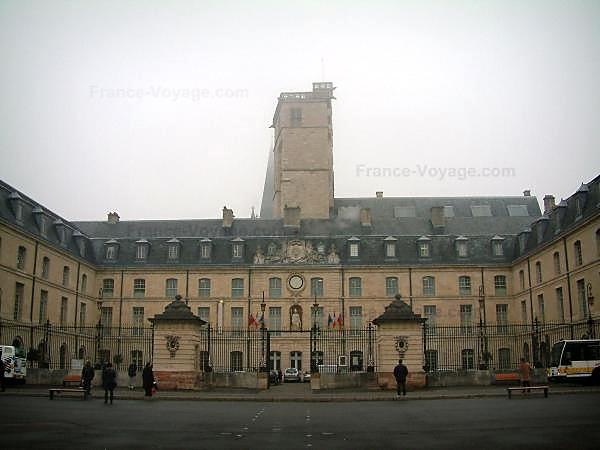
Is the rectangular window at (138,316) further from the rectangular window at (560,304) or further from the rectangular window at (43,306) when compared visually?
the rectangular window at (560,304)

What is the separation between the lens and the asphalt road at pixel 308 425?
38.2ft

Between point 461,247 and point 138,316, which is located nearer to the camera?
point 138,316

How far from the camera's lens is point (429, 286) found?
5184 cm

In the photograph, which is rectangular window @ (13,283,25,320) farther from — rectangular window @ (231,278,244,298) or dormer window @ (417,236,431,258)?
dormer window @ (417,236,431,258)

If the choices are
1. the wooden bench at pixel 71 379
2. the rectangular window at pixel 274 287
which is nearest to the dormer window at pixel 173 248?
the rectangular window at pixel 274 287

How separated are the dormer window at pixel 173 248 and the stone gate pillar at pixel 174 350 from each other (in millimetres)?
26657

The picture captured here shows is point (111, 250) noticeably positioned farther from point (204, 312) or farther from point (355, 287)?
point (355, 287)

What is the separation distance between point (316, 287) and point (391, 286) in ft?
17.7

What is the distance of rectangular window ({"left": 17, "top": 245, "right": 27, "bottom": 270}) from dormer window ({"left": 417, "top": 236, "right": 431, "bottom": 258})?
88.8 ft

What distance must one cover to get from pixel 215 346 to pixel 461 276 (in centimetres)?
1820

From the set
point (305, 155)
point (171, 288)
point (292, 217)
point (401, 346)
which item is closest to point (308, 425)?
point (401, 346)

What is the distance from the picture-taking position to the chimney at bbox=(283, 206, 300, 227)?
5547cm

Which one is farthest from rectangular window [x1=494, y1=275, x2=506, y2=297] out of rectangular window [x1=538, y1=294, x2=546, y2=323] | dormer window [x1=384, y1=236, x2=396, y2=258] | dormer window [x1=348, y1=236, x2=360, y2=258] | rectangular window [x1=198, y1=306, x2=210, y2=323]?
rectangular window [x1=198, y1=306, x2=210, y2=323]

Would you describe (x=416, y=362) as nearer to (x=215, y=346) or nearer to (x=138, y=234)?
(x=215, y=346)
